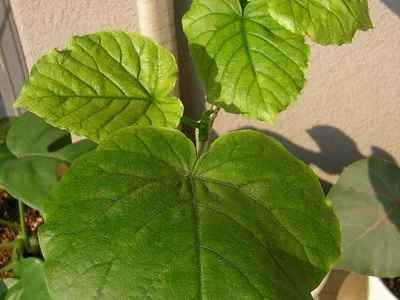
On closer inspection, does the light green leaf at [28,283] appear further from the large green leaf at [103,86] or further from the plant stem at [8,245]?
the large green leaf at [103,86]

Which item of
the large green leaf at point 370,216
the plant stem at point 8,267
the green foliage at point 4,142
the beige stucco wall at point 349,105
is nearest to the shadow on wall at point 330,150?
the beige stucco wall at point 349,105

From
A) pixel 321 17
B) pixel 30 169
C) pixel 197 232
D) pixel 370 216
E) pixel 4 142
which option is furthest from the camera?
pixel 370 216

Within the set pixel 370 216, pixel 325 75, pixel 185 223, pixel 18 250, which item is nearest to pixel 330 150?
pixel 325 75

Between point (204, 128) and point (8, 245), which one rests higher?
point (204, 128)

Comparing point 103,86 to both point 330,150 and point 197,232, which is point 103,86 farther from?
point 330,150

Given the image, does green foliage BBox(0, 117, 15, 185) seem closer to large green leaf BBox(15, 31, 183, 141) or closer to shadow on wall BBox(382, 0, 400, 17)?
large green leaf BBox(15, 31, 183, 141)

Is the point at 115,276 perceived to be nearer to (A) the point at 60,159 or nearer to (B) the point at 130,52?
(B) the point at 130,52
